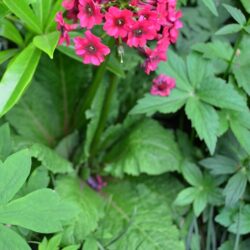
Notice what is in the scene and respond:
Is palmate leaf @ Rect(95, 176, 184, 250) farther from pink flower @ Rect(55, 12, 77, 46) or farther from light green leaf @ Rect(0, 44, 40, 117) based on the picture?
pink flower @ Rect(55, 12, 77, 46)

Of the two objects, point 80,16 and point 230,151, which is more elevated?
point 80,16

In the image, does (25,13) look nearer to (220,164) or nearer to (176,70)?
(176,70)

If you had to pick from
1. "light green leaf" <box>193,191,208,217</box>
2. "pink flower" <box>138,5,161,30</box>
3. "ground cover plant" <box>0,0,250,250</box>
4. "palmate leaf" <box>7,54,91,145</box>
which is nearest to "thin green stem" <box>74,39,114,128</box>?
"ground cover plant" <box>0,0,250,250</box>

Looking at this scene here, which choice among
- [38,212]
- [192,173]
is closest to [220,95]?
[192,173]

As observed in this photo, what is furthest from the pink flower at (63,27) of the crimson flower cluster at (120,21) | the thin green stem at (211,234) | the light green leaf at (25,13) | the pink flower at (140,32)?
the thin green stem at (211,234)

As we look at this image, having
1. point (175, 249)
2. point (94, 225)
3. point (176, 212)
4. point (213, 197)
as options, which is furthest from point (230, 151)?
point (94, 225)

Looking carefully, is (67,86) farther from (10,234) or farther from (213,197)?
(10,234)
